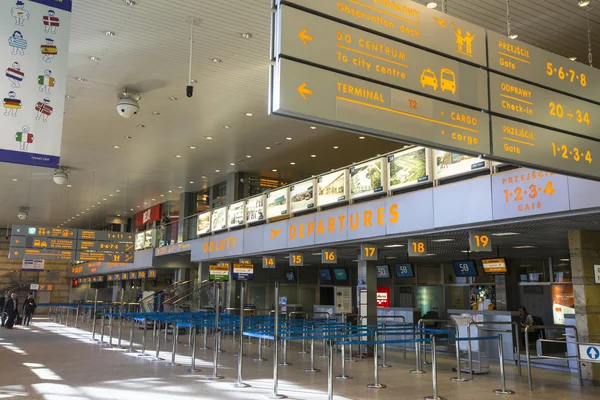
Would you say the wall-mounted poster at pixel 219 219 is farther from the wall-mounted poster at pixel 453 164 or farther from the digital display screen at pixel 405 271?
the wall-mounted poster at pixel 453 164

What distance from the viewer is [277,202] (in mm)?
15609

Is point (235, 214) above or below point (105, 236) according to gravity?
above

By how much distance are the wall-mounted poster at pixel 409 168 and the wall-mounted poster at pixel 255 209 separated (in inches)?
229

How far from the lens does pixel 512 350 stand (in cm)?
1267

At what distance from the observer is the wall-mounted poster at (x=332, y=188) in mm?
12977

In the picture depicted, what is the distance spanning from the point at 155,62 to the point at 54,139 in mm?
5071

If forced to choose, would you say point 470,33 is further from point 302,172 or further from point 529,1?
point 302,172

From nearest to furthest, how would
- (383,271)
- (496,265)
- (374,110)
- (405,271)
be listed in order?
(374,110) < (496,265) < (405,271) < (383,271)

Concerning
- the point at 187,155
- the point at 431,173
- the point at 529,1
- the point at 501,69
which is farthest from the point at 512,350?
the point at 187,155

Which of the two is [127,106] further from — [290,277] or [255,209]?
[290,277]

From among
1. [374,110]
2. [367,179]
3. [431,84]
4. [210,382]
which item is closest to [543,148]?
[431,84]

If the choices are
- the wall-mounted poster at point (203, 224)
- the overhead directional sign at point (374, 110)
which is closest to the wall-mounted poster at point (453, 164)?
the overhead directional sign at point (374, 110)

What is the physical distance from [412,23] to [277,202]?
1131cm

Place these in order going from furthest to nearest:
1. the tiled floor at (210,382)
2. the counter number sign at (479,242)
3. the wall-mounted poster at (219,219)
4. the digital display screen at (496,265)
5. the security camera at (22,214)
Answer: the security camera at (22,214) < the wall-mounted poster at (219,219) < the digital display screen at (496,265) < the counter number sign at (479,242) < the tiled floor at (210,382)
